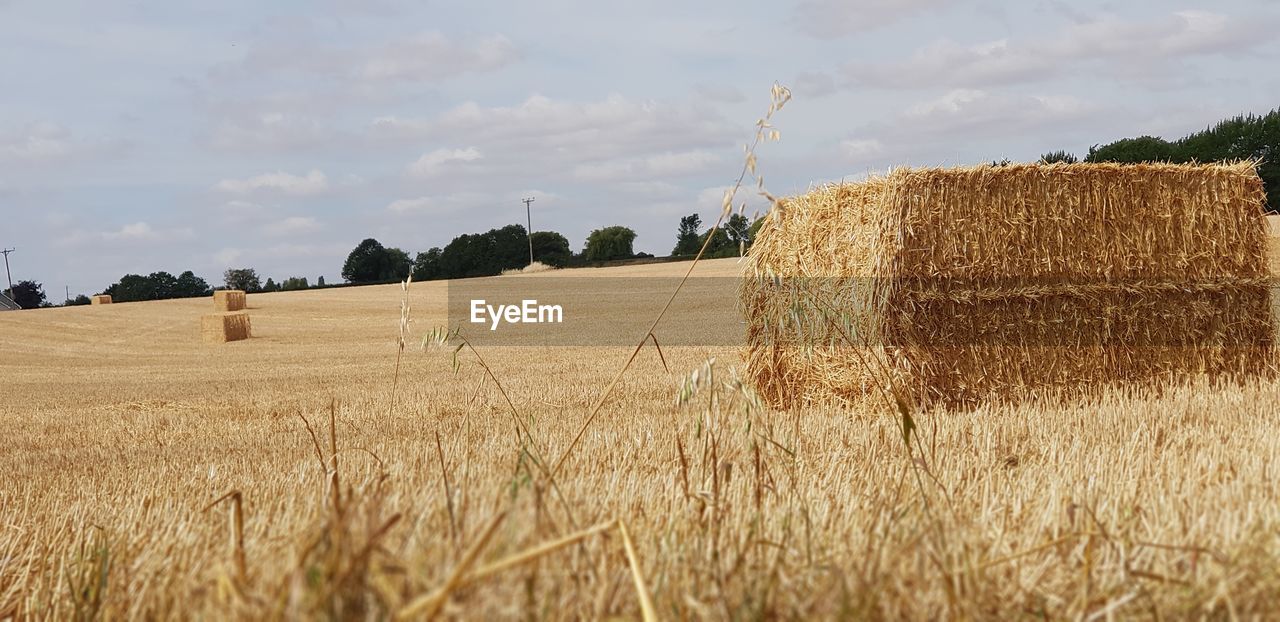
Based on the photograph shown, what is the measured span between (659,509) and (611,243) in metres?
78.1

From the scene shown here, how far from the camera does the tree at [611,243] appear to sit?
265 ft

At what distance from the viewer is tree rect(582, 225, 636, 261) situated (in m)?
80.7

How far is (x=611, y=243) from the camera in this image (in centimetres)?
8131

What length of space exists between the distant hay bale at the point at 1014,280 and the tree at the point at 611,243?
69.8 metres

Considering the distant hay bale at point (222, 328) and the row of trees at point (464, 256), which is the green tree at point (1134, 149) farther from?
the distant hay bale at point (222, 328)

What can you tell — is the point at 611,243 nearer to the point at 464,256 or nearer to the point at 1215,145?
the point at 464,256

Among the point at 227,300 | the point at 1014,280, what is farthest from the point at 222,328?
the point at 1014,280

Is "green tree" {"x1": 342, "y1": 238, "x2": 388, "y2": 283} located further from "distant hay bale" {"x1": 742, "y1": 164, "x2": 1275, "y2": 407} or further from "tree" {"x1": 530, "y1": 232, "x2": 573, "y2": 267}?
"distant hay bale" {"x1": 742, "y1": 164, "x2": 1275, "y2": 407}

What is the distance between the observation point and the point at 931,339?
855 cm

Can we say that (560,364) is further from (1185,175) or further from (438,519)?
(438,519)

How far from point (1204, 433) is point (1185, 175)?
4.82 meters

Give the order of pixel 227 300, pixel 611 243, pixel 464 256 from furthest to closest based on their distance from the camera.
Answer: pixel 611 243, pixel 464 256, pixel 227 300

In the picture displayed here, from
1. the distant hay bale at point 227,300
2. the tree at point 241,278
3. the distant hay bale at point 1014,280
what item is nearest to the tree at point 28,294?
the tree at point 241,278

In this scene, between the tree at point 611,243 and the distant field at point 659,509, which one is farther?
the tree at point 611,243
